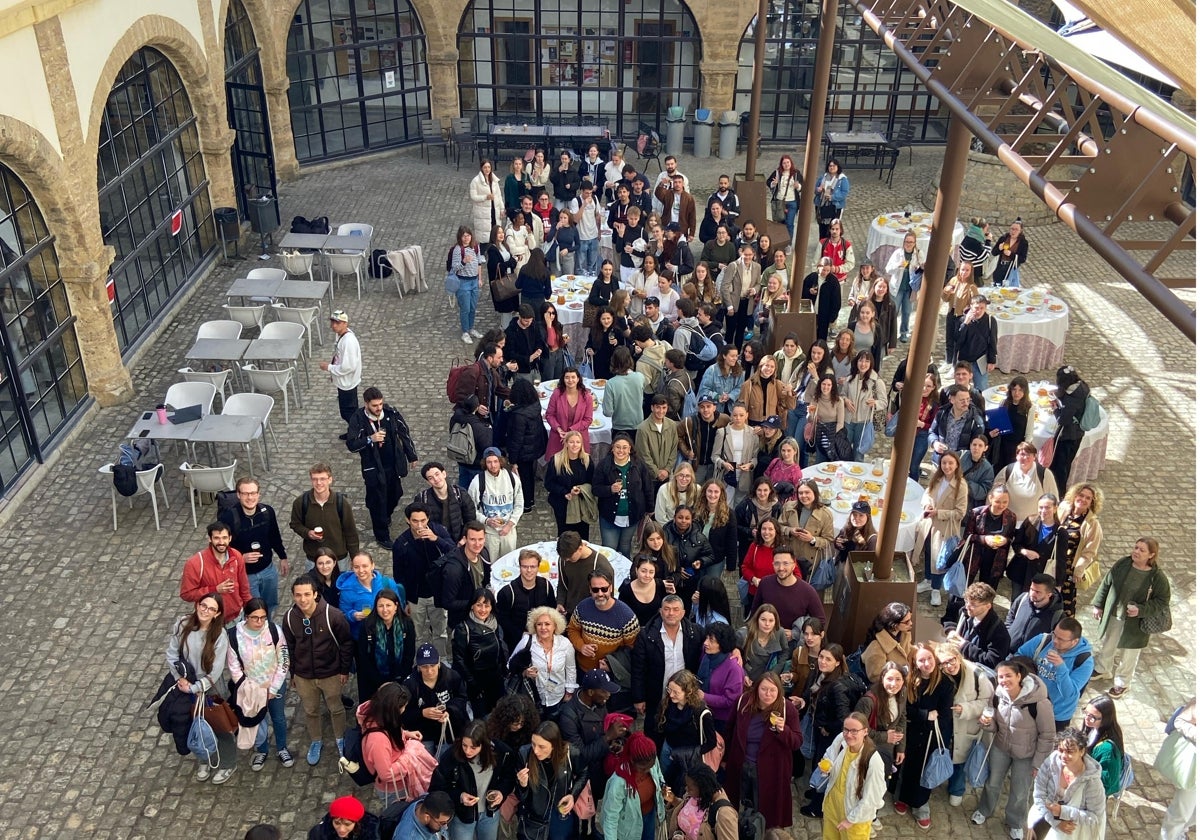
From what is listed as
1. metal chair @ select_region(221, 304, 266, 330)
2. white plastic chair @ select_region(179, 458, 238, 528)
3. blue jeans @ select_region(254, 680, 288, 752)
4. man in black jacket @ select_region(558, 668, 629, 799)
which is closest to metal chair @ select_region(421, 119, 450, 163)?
metal chair @ select_region(221, 304, 266, 330)

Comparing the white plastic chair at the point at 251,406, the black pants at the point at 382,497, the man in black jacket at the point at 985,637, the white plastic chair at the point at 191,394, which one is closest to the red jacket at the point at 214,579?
the black pants at the point at 382,497

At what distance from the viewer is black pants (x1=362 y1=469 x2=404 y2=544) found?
10383 mm

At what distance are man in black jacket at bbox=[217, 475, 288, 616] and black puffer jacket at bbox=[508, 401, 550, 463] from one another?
233 centimetres

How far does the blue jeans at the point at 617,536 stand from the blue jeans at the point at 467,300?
212 inches

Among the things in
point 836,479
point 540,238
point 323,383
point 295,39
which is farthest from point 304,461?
point 295,39

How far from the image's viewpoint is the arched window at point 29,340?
461 inches

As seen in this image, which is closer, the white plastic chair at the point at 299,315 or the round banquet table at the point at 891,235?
the white plastic chair at the point at 299,315

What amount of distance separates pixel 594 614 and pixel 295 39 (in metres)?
16.6

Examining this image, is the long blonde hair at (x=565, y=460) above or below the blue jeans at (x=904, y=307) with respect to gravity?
above

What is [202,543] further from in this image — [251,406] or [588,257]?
[588,257]

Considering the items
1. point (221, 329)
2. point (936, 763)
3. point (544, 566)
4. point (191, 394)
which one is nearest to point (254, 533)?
point (544, 566)

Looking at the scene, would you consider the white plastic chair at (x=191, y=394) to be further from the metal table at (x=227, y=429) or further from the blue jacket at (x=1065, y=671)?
the blue jacket at (x=1065, y=671)

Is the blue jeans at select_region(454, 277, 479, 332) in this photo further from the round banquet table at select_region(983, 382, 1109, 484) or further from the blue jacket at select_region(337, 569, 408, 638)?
the blue jacket at select_region(337, 569, 408, 638)

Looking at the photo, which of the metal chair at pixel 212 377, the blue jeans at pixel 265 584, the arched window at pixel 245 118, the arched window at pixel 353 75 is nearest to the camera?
the blue jeans at pixel 265 584
